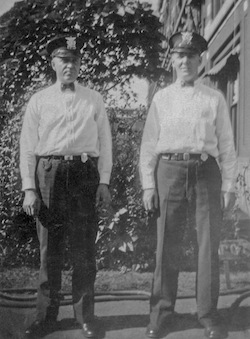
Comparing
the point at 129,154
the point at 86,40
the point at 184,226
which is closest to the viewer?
the point at 184,226

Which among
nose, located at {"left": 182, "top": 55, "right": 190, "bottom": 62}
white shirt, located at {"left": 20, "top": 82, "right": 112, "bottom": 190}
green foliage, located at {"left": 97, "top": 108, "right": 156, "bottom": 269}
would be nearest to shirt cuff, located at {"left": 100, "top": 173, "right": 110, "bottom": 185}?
white shirt, located at {"left": 20, "top": 82, "right": 112, "bottom": 190}

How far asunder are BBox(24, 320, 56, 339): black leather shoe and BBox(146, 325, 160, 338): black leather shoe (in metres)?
0.45

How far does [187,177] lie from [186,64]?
542 millimetres

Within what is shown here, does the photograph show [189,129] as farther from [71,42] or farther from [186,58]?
[71,42]

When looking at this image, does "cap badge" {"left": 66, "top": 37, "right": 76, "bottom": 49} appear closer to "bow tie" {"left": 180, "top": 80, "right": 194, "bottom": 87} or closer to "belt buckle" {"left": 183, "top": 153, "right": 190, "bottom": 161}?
"bow tie" {"left": 180, "top": 80, "right": 194, "bottom": 87}

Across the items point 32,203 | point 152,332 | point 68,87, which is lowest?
point 152,332

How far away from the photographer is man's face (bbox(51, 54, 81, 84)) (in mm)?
2240

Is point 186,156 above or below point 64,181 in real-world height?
above

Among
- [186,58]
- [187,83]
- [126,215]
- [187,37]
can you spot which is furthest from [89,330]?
[187,37]

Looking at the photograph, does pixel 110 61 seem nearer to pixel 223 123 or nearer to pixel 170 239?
pixel 223 123

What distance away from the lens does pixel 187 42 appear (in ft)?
7.30

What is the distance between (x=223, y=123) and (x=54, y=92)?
836 millimetres

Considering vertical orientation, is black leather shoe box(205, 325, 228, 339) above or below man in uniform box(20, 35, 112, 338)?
below

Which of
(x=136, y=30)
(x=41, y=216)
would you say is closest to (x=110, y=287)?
(x=41, y=216)
